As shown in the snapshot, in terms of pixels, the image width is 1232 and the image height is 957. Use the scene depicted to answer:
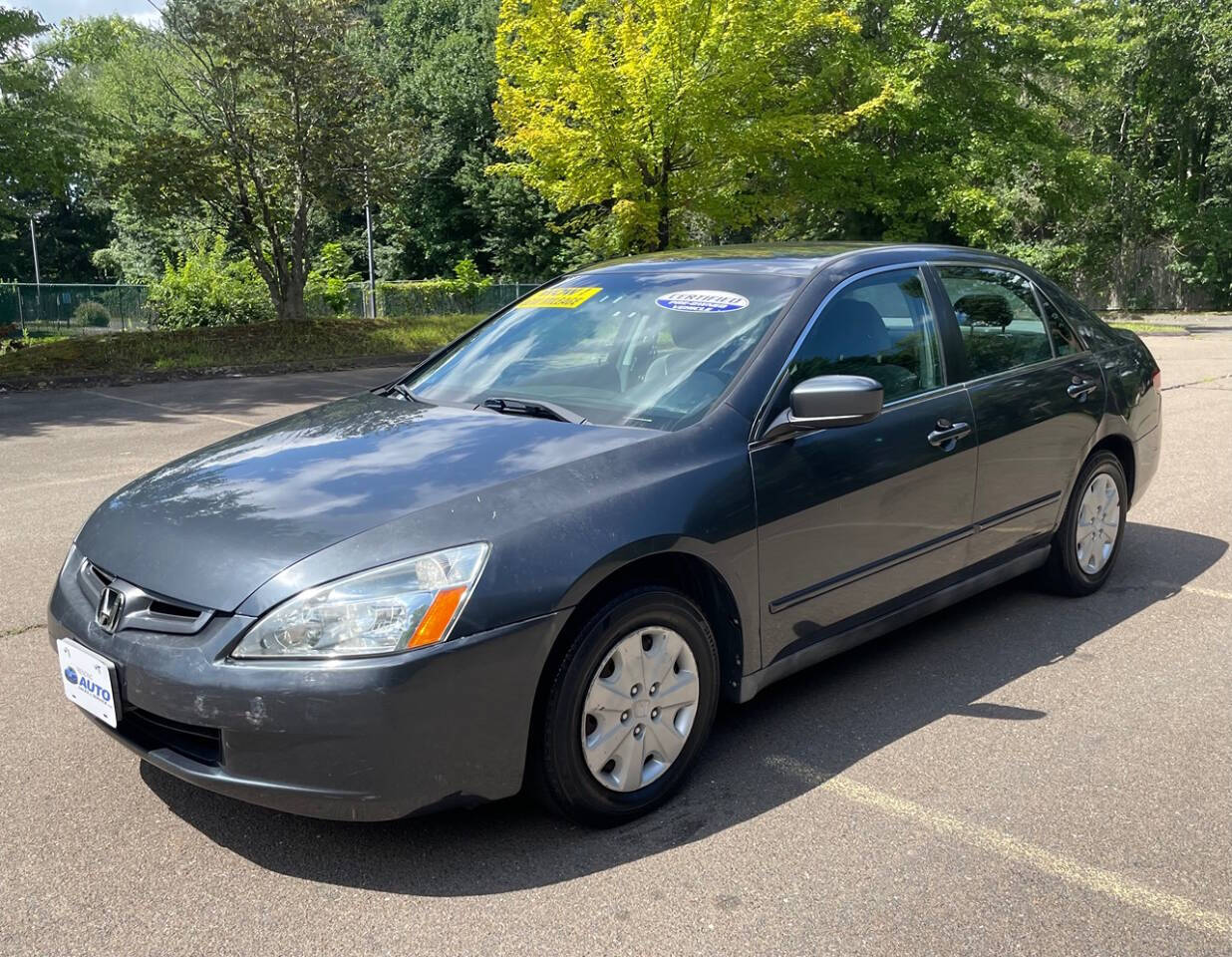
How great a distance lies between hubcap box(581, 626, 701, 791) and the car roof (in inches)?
62.3

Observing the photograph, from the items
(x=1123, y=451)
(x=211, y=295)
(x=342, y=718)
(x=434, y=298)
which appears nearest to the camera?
(x=342, y=718)

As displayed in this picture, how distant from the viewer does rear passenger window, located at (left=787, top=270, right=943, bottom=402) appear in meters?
3.85

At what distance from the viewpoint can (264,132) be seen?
1902 centimetres

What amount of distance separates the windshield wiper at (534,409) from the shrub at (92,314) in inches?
1179

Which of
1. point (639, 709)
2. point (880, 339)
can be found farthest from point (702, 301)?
point (639, 709)

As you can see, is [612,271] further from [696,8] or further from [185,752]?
[696,8]

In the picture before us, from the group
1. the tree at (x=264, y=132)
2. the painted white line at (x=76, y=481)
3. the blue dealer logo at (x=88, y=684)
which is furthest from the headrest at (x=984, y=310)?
the tree at (x=264, y=132)

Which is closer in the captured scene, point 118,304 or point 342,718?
point 342,718

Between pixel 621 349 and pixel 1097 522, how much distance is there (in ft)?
8.76

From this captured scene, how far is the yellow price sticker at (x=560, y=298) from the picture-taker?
4473 mm

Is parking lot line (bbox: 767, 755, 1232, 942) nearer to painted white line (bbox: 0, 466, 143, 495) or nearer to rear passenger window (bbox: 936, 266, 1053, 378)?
rear passenger window (bbox: 936, 266, 1053, 378)

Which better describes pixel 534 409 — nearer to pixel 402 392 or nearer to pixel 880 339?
pixel 402 392

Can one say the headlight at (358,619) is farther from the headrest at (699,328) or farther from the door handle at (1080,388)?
the door handle at (1080,388)

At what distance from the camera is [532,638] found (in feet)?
9.28
